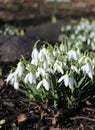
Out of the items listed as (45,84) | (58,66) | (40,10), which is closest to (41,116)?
(45,84)

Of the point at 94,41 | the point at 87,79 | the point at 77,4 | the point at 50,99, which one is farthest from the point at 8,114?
the point at 77,4

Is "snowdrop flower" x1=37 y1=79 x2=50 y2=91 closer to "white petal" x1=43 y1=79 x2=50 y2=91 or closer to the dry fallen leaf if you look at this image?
"white petal" x1=43 y1=79 x2=50 y2=91

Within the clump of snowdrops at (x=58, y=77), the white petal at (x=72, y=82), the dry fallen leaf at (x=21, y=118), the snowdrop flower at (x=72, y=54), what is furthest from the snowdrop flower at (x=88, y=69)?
the dry fallen leaf at (x=21, y=118)

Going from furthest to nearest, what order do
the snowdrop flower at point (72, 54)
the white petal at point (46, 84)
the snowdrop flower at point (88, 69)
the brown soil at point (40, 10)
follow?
the brown soil at point (40, 10), the snowdrop flower at point (72, 54), the snowdrop flower at point (88, 69), the white petal at point (46, 84)

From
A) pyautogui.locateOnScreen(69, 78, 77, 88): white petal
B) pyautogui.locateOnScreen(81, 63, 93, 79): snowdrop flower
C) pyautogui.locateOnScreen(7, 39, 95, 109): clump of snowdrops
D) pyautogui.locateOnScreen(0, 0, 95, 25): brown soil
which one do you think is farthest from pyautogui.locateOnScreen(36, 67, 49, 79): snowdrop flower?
pyautogui.locateOnScreen(0, 0, 95, 25): brown soil

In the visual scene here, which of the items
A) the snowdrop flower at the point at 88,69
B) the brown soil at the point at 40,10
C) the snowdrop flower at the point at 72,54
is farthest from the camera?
the brown soil at the point at 40,10

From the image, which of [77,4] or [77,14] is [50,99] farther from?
[77,4]

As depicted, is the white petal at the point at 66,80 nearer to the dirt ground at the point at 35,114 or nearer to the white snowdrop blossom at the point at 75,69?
the white snowdrop blossom at the point at 75,69

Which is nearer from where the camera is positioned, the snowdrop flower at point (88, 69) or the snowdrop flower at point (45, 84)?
the snowdrop flower at point (45, 84)

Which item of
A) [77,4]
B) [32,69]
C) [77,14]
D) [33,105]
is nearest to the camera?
[32,69]
